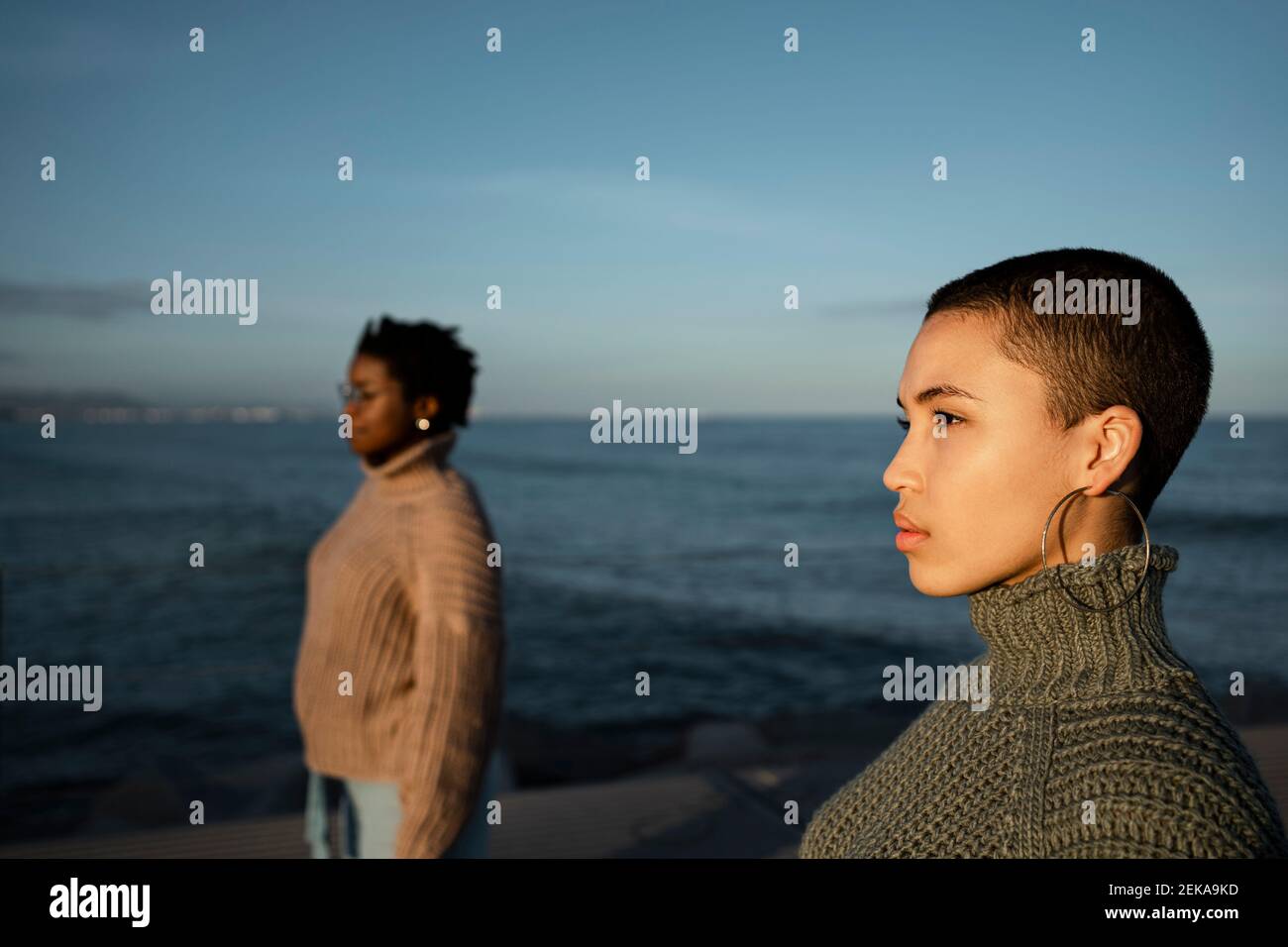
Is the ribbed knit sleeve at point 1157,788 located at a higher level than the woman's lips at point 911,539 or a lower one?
lower

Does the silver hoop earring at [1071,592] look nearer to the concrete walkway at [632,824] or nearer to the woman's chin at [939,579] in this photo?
the woman's chin at [939,579]

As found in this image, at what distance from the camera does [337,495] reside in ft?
87.8

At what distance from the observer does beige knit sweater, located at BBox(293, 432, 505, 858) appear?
2.06 metres

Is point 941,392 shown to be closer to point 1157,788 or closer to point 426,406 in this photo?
point 1157,788

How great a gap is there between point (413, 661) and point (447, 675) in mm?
144

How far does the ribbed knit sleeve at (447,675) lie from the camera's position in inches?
80.4

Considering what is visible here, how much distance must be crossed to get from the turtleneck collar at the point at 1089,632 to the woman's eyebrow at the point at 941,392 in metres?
0.18

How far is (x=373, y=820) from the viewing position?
215 centimetres

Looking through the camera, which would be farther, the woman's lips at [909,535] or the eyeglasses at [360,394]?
the eyeglasses at [360,394]

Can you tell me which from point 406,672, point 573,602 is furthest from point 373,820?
point 573,602

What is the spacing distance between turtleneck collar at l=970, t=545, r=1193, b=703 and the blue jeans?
1.51 meters

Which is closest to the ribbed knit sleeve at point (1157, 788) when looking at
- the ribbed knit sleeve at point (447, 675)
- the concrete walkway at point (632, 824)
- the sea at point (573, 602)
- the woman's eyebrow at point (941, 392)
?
the woman's eyebrow at point (941, 392)

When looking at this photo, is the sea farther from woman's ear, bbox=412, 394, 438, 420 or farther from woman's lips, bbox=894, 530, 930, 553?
woman's lips, bbox=894, 530, 930, 553
